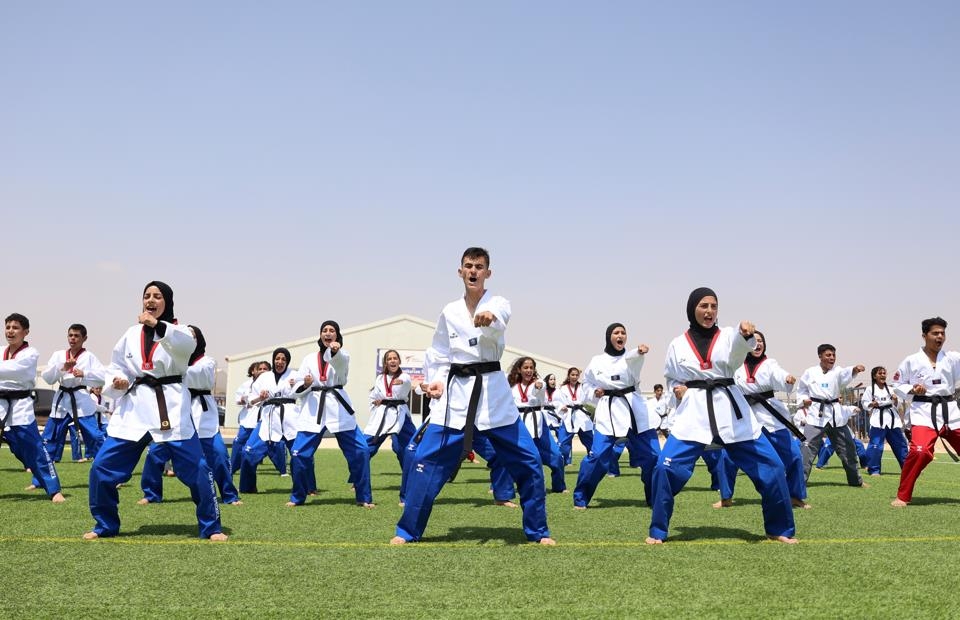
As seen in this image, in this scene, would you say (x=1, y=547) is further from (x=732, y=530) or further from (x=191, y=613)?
(x=732, y=530)

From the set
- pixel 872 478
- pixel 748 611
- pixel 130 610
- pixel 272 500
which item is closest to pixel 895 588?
pixel 748 611

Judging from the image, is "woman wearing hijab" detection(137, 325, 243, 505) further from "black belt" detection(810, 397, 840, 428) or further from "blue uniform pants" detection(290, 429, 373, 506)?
"black belt" detection(810, 397, 840, 428)

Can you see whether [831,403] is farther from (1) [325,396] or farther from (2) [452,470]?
(2) [452,470]

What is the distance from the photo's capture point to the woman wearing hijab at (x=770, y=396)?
984 centimetres

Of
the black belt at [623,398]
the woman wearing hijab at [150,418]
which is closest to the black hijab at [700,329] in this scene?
the black belt at [623,398]

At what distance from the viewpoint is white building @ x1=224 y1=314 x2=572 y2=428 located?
43531mm

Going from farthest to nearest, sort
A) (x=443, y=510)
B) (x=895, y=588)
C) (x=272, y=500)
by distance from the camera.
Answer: (x=272, y=500)
(x=443, y=510)
(x=895, y=588)

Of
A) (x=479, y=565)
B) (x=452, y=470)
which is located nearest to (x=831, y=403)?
(x=452, y=470)

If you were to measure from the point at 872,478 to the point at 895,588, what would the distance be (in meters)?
11.4

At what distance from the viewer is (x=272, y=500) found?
10992 millimetres

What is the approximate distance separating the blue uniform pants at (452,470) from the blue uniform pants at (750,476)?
3.05 feet

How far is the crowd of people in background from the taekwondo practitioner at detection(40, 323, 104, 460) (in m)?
0.04

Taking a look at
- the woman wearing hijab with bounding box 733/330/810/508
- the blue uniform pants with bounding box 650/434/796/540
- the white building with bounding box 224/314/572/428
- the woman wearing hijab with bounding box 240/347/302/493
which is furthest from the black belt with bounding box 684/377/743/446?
the white building with bounding box 224/314/572/428

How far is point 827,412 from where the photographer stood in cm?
1382
